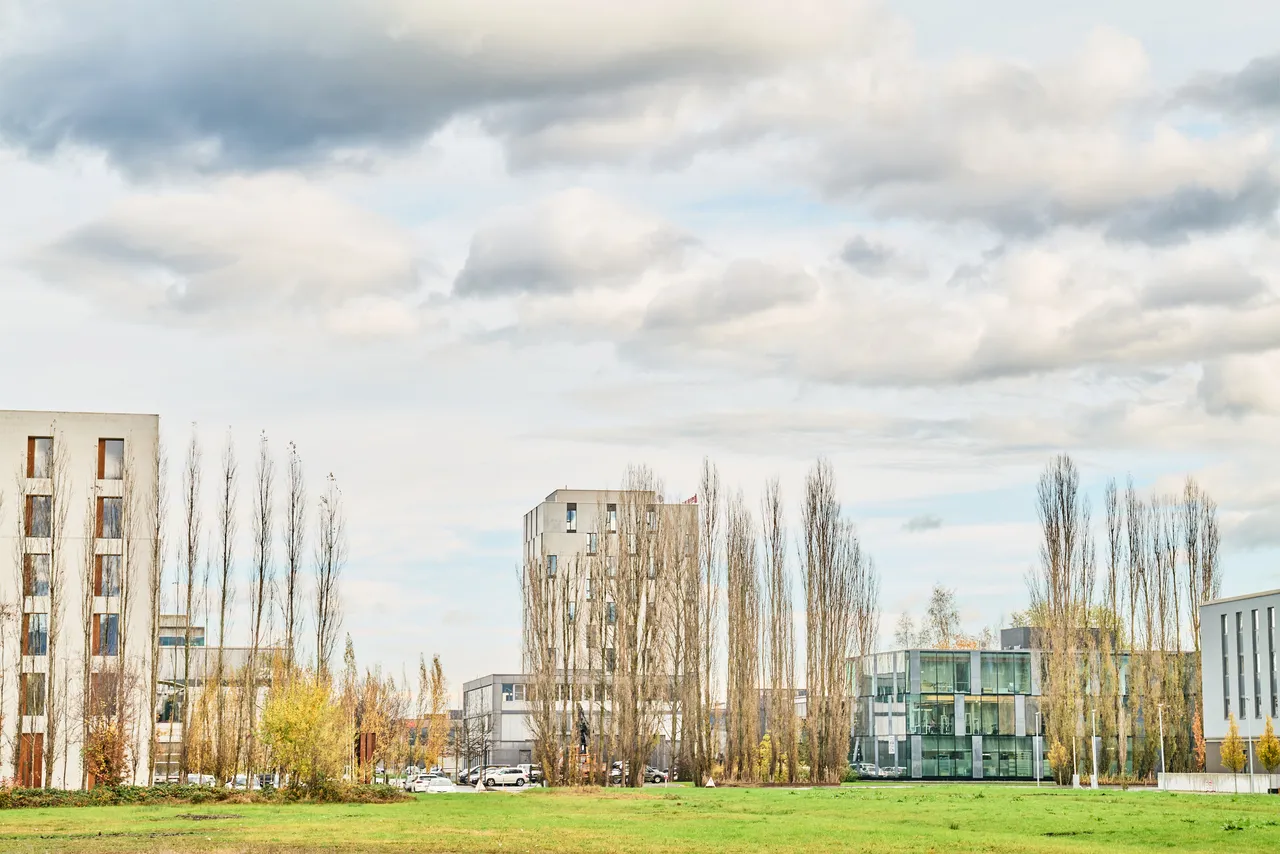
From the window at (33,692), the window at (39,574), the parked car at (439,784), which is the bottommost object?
the parked car at (439,784)

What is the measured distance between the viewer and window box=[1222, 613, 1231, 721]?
80375 millimetres

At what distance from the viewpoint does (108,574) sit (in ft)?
217

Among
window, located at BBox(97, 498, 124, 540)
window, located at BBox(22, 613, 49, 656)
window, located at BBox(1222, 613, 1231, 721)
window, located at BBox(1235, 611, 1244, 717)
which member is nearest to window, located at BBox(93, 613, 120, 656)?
window, located at BBox(22, 613, 49, 656)

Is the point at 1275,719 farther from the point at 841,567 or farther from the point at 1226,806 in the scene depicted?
the point at 1226,806

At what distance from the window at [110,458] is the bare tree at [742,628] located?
31019 millimetres

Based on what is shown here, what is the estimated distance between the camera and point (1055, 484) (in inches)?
3073

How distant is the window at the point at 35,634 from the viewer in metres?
64.3

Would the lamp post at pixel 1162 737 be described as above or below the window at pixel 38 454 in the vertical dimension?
below

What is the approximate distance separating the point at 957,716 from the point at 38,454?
2652 inches

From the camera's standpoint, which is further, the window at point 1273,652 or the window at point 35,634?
the window at point 1273,652

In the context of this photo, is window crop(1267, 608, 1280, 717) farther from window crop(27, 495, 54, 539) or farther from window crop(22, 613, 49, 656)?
window crop(27, 495, 54, 539)

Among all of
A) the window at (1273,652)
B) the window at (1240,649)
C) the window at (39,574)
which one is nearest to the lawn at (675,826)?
the window at (39,574)

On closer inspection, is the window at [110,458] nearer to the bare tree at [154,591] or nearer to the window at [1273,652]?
the bare tree at [154,591]

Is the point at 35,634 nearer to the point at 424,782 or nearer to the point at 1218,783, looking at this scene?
the point at 424,782
